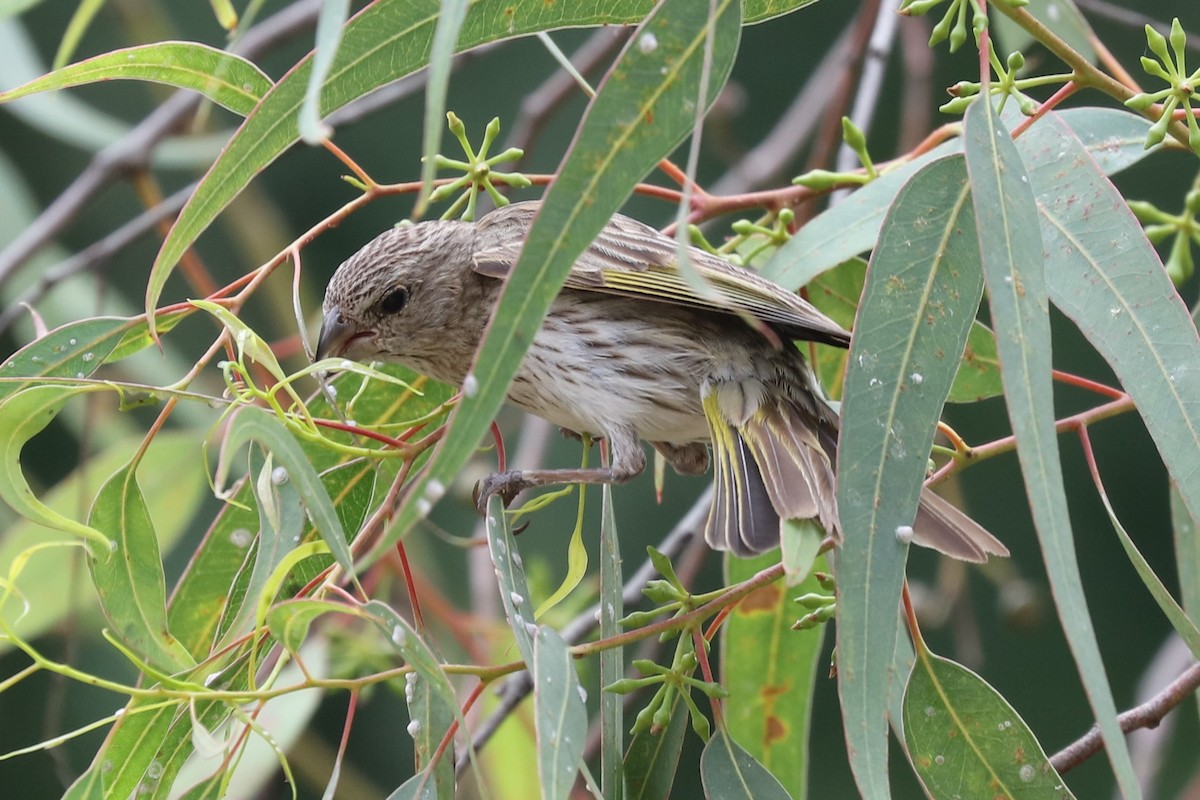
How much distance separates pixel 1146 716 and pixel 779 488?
0.63 m

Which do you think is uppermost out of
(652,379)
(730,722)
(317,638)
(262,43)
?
(262,43)

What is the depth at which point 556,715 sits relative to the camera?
1.56 metres

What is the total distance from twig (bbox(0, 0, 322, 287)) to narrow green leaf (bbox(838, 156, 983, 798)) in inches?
88.9

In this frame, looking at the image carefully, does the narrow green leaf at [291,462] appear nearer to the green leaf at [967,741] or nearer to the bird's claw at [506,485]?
the bird's claw at [506,485]

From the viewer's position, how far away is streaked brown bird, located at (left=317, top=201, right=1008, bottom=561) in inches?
84.4

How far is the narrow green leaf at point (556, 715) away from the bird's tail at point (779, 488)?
36 cm

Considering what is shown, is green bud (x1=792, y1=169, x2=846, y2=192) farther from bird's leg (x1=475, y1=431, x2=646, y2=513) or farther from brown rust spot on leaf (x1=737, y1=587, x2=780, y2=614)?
brown rust spot on leaf (x1=737, y1=587, x2=780, y2=614)

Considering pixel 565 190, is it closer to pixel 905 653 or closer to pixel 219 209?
pixel 219 209

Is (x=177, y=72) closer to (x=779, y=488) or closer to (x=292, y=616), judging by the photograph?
(x=292, y=616)

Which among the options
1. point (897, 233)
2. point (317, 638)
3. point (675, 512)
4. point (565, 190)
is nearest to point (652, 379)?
point (897, 233)

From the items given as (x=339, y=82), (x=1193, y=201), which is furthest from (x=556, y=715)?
(x=1193, y=201)

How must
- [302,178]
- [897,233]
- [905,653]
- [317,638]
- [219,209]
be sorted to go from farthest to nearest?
[302,178] → [317,638] → [905,653] → [219,209] → [897,233]

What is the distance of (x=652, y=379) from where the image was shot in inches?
98.7

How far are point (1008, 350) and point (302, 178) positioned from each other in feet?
20.9
